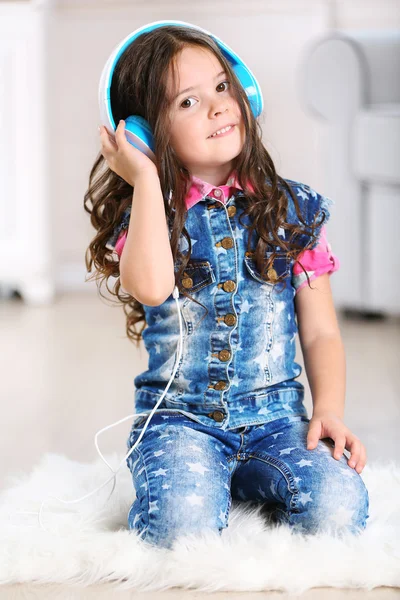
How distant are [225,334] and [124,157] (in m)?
0.24

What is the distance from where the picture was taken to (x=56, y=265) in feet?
9.55

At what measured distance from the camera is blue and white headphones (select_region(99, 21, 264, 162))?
100 centimetres

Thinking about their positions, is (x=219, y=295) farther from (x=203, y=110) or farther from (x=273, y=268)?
(x=203, y=110)

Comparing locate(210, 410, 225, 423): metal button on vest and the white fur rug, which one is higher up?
locate(210, 410, 225, 423): metal button on vest

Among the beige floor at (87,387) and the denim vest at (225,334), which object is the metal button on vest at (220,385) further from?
the beige floor at (87,387)

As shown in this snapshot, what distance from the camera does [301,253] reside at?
113 centimetres

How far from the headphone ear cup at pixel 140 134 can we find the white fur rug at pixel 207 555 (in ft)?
1.42

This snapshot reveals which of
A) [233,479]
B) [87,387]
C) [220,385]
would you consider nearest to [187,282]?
[220,385]

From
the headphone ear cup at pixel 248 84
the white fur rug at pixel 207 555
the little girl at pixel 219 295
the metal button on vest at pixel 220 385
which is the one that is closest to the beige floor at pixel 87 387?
the white fur rug at pixel 207 555

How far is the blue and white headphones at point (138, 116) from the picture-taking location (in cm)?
100

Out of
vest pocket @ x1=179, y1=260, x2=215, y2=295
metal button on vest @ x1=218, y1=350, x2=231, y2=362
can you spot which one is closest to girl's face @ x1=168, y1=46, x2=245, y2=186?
vest pocket @ x1=179, y1=260, x2=215, y2=295

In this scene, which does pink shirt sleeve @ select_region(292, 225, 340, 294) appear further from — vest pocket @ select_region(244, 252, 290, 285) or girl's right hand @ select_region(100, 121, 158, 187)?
girl's right hand @ select_region(100, 121, 158, 187)

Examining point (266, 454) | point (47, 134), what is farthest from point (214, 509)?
point (47, 134)

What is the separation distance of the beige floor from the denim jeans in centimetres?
10
